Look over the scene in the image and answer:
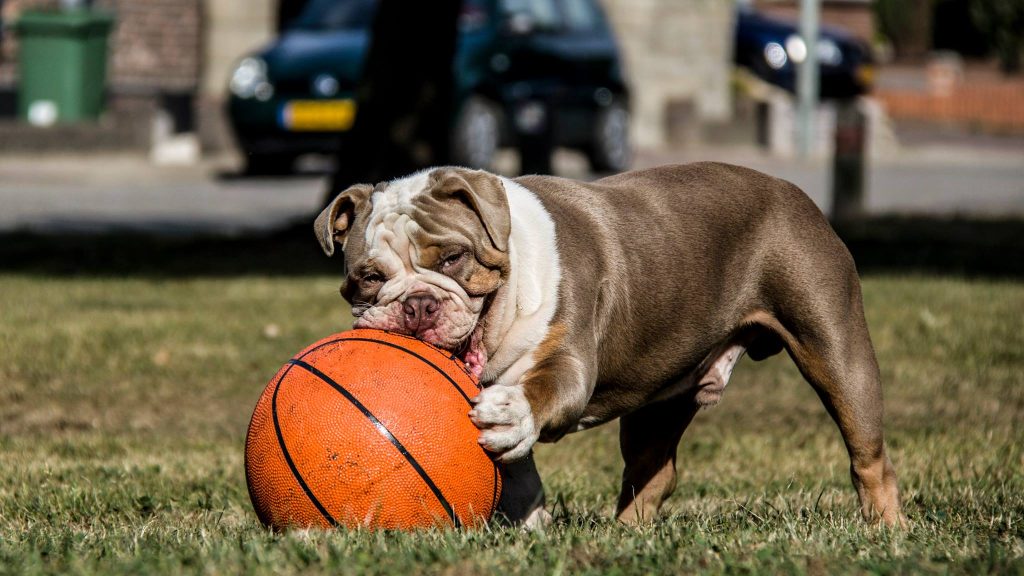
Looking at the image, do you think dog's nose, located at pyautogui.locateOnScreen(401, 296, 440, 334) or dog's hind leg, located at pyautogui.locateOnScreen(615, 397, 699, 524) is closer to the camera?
dog's nose, located at pyautogui.locateOnScreen(401, 296, 440, 334)

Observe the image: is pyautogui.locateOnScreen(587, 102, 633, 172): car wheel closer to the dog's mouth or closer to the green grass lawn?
the green grass lawn

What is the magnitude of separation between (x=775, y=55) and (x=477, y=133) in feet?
42.7

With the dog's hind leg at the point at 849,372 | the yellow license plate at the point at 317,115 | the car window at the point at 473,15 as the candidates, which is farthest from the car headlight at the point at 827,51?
the dog's hind leg at the point at 849,372

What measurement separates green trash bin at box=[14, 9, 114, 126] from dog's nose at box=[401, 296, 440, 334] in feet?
54.2

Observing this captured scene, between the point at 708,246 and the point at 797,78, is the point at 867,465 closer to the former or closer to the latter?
the point at 708,246

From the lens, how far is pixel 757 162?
22141 millimetres

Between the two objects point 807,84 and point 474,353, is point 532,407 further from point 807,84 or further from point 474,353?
point 807,84

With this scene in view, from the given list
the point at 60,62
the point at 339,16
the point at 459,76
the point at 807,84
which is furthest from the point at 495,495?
the point at 807,84

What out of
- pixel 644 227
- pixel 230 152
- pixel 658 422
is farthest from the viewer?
Result: pixel 230 152

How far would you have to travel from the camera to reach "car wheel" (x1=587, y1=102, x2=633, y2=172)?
18.6 metres

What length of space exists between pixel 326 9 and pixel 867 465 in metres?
13.1

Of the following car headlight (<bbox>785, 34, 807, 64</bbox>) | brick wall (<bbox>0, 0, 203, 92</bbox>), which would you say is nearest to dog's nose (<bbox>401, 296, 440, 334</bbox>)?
brick wall (<bbox>0, 0, 203, 92</bbox>)

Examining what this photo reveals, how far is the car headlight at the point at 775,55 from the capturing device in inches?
1086

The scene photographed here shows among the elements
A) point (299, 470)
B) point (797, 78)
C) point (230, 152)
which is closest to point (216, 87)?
point (230, 152)
